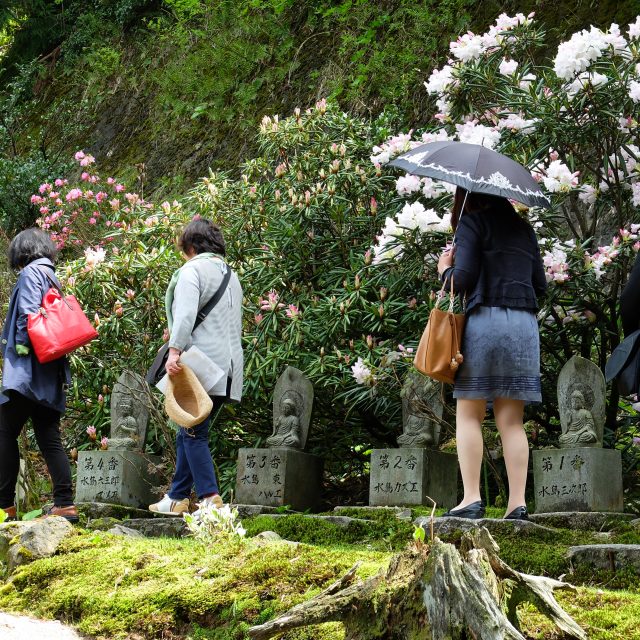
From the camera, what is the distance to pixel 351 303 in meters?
6.55

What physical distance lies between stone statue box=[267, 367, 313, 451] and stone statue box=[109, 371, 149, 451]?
110 cm

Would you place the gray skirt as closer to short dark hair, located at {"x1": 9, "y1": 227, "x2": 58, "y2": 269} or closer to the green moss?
the green moss

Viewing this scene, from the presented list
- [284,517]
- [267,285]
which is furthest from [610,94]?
[284,517]

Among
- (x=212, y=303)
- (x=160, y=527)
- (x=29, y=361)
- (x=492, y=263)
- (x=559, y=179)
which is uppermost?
(x=559, y=179)

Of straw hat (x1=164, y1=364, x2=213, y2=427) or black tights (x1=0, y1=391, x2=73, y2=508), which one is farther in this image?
black tights (x1=0, y1=391, x2=73, y2=508)

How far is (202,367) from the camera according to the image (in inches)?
219

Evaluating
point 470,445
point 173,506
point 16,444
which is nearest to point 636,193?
point 470,445

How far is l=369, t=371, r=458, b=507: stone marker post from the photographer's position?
5801mm

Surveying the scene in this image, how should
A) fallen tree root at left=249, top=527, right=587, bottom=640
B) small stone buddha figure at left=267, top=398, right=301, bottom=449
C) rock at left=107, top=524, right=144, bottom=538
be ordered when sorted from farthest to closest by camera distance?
small stone buddha figure at left=267, top=398, right=301, bottom=449 < rock at left=107, top=524, right=144, bottom=538 < fallen tree root at left=249, top=527, right=587, bottom=640

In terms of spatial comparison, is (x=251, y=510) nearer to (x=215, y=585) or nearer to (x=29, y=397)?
(x=29, y=397)

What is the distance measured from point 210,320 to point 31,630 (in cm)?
241

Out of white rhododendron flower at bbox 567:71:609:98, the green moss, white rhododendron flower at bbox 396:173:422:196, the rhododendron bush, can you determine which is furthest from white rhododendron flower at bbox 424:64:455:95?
the green moss

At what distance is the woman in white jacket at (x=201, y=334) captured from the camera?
17.9 ft

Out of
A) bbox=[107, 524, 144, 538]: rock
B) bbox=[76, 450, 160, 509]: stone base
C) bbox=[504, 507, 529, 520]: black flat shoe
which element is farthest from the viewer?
bbox=[76, 450, 160, 509]: stone base
